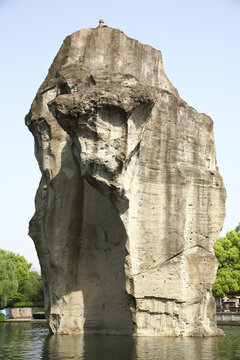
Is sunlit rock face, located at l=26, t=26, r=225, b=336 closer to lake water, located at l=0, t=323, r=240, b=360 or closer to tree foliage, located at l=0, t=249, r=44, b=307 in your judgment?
lake water, located at l=0, t=323, r=240, b=360

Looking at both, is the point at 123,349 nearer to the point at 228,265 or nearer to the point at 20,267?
the point at 228,265

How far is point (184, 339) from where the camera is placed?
66.0 feet

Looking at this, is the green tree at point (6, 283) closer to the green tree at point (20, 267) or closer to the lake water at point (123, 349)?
the green tree at point (20, 267)

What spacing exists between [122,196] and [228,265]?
32310 mm

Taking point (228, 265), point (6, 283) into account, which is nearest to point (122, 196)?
point (228, 265)

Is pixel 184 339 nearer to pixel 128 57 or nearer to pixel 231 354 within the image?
pixel 231 354

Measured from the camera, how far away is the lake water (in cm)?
1523

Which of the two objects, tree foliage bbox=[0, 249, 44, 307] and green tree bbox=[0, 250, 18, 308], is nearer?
green tree bbox=[0, 250, 18, 308]

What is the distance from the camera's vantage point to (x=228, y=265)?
50125mm

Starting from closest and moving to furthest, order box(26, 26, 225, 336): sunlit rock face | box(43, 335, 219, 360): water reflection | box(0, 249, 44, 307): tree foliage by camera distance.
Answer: box(43, 335, 219, 360): water reflection → box(26, 26, 225, 336): sunlit rock face → box(0, 249, 44, 307): tree foliage

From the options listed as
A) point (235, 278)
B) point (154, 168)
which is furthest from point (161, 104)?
point (235, 278)

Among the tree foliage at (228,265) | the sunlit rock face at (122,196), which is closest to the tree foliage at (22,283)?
the tree foliage at (228,265)

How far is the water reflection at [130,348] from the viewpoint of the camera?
1516 centimetres

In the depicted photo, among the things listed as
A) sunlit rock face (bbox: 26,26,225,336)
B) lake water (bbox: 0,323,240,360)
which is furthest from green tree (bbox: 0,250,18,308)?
lake water (bbox: 0,323,240,360)
